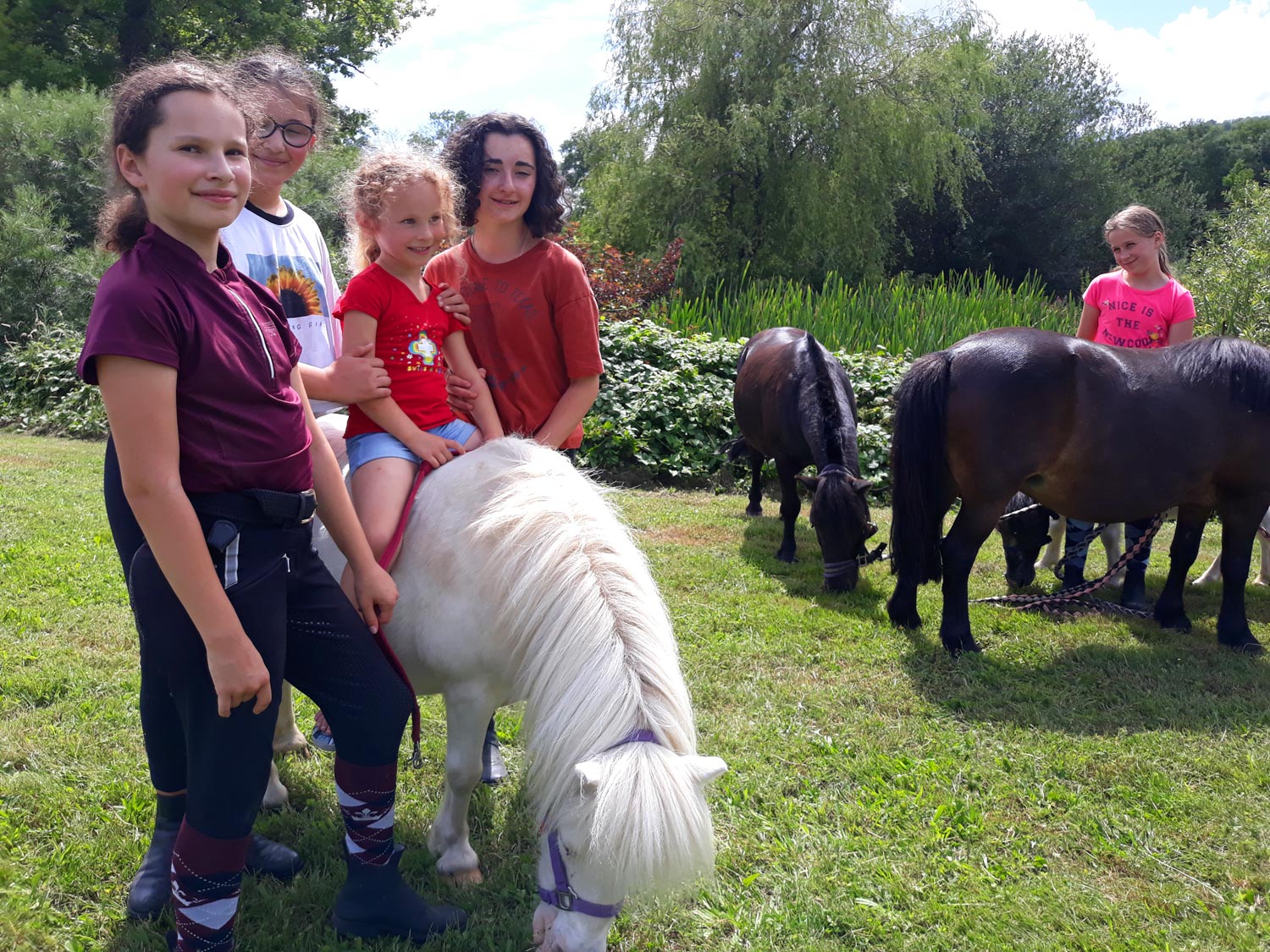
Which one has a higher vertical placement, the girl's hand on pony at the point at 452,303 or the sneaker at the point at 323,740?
the girl's hand on pony at the point at 452,303

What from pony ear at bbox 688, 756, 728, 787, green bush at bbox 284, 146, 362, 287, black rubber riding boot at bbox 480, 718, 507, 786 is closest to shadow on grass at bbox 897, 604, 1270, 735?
black rubber riding boot at bbox 480, 718, 507, 786

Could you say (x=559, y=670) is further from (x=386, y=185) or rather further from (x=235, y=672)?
(x=386, y=185)

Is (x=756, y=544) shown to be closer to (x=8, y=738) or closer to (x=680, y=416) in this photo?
(x=680, y=416)

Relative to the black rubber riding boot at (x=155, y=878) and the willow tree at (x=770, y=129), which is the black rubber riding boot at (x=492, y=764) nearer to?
the black rubber riding boot at (x=155, y=878)

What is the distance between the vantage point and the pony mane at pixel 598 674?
1.64m

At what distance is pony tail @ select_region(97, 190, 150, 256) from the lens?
174cm

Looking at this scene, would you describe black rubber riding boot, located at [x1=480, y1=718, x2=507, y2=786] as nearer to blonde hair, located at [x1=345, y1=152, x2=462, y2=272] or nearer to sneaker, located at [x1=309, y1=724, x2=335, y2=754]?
sneaker, located at [x1=309, y1=724, x2=335, y2=754]

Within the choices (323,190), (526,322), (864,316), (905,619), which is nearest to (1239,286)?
(864,316)

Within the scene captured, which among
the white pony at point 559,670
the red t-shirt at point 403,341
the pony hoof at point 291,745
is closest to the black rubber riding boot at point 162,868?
the white pony at point 559,670

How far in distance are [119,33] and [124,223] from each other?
24.5m

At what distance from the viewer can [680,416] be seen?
8.70m

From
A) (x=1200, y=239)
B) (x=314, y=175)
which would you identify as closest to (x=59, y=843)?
(x=314, y=175)

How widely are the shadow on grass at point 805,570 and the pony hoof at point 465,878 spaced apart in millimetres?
2947

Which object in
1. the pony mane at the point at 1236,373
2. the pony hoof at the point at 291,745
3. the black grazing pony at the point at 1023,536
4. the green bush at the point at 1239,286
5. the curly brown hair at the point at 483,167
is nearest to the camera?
the curly brown hair at the point at 483,167
